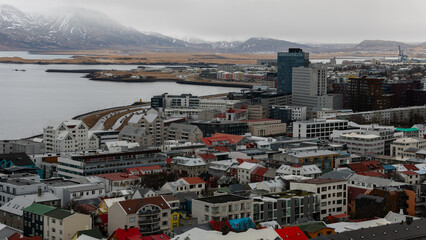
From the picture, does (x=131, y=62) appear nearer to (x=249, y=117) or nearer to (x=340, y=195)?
(x=249, y=117)

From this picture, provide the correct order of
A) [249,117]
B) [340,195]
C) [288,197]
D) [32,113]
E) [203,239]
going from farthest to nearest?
[32,113] < [249,117] < [340,195] < [288,197] < [203,239]

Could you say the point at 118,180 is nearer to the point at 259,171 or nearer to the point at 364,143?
the point at 259,171

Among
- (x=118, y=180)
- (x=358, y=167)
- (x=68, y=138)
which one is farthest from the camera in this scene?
(x=68, y=138)

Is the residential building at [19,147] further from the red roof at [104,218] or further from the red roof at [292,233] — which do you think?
the red roof at [292,233]

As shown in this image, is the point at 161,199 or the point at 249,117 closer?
the point at 161,199

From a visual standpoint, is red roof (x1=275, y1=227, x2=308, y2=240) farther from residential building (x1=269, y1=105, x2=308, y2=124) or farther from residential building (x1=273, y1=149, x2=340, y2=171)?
residential building (x1=269, y1=105, x2=308, y2=124)

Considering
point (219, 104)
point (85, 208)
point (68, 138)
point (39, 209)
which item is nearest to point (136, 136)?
point (68, 138)

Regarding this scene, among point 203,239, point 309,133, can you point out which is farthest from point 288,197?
point 309,133
